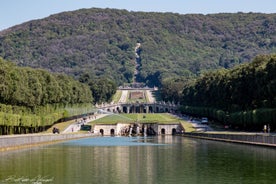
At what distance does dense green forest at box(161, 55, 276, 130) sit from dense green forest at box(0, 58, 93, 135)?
2381 cm

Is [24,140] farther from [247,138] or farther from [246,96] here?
[246,96]

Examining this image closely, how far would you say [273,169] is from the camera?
4200 centimetres

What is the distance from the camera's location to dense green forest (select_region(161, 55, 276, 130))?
82875 millimetres

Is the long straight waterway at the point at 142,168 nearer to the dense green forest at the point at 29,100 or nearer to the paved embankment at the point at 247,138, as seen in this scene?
the paved embankment at the point at 247,138

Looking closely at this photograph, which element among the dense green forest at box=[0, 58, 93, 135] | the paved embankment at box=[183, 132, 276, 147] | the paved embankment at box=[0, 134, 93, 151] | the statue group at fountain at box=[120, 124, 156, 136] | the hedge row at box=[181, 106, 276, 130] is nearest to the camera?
the paved embankment at box=[0, 134, 93, 151]

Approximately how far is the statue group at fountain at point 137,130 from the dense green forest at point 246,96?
442 inches

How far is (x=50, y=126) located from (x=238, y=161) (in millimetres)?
64497

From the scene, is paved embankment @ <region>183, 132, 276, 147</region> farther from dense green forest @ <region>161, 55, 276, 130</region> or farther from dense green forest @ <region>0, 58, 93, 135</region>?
dense green forest @ <region>0, 58, 93, 135</region>

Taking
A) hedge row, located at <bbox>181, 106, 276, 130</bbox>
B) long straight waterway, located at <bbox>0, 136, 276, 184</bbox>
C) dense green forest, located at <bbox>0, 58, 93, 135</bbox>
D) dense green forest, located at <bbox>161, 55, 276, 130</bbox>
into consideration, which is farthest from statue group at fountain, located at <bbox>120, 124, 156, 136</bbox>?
long straight waterway, located at <bbox>0, 136, 276, 184</bbox>

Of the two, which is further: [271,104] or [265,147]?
[271,104]

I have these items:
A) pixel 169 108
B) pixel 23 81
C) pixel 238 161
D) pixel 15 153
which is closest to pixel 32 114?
A: pixel 23 81

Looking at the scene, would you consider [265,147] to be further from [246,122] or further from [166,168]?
[246,122]

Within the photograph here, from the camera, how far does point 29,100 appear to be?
93562 millimetres

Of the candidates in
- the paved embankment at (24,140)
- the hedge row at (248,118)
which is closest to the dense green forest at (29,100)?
the paved embankment at (24,140)
